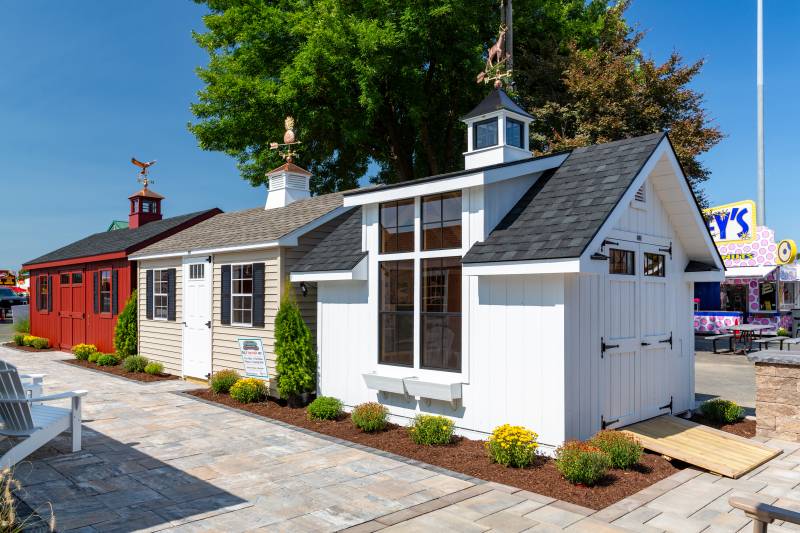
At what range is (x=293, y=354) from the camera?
9.82 meters

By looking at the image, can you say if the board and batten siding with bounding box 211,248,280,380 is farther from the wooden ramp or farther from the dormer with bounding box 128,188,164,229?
the dormer with bounding box 128,188,164,229

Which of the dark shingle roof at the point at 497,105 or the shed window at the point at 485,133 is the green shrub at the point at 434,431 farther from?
the dark shingle roof at the point at 497,105

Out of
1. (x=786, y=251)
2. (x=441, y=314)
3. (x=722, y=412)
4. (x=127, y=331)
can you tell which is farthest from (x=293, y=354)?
(x=786, y=251)

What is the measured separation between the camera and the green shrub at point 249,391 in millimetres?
10328

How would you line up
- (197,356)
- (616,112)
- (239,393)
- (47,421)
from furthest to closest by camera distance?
1. (616,112)
2. (197,356)
3. (239,393)
4. (47,421)

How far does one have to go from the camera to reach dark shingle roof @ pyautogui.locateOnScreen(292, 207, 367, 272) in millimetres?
9203

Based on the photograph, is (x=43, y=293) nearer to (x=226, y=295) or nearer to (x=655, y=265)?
(x=226, y=295)

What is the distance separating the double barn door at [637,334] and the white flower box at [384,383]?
2.74 metres

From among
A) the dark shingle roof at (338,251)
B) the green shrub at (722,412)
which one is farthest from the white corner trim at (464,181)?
the green shrub at (722,412)

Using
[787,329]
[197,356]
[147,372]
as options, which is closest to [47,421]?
[197,356]

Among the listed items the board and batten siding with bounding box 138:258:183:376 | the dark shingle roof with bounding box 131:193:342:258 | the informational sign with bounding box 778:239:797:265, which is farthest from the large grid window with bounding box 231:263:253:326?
the informational sign with bounding box 778:239:797:265

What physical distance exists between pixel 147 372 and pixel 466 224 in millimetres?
9898

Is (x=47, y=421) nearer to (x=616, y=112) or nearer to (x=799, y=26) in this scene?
(x=616, y=112)

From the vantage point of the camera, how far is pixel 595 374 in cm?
711
